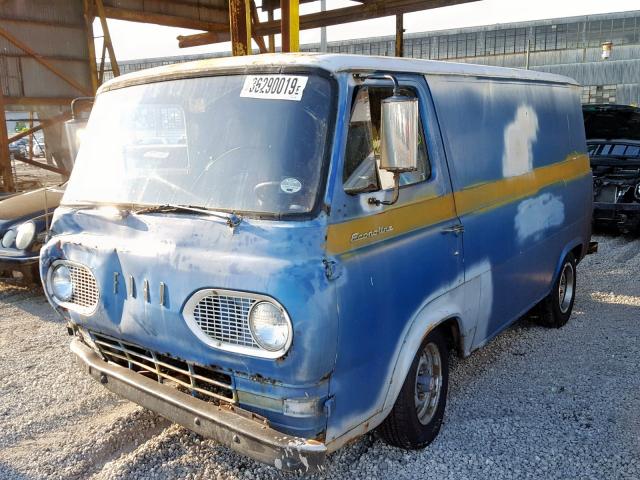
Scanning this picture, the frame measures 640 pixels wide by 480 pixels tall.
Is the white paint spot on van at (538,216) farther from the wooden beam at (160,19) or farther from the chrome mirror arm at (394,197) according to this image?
the wooden beam at (160,19)

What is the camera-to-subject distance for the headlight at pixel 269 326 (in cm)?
237

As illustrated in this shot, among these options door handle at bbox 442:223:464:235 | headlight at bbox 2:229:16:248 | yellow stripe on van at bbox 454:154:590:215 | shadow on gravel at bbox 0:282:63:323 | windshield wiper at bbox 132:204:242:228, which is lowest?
shadow on gravel at bbox 0:282:63:323

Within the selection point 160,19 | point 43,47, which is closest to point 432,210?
point 160,19

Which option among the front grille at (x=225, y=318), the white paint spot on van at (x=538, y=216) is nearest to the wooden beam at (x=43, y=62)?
the white paint spot on van at (x=538, y=216)

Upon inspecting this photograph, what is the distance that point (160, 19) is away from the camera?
11.6m

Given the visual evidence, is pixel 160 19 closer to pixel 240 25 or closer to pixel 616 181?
pixel 240 25

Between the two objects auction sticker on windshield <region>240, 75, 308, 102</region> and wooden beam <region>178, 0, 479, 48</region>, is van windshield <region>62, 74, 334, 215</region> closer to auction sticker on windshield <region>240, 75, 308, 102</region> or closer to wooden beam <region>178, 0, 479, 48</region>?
auction sticker on windshield <region>240, 75, 308, 102</region>

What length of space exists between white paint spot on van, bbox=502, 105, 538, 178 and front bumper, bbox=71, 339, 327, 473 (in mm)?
2488

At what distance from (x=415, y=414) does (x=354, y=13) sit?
29.5ft

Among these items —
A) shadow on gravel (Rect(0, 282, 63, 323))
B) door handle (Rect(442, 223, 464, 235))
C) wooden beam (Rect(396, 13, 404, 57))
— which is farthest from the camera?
wooden beam (Rect(396, 13, 404, 57))

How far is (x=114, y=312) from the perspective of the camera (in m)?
2.86

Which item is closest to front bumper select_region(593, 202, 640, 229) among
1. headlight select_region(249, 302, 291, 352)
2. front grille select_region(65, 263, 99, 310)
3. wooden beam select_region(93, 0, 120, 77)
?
headlight select_region(249, 302, 291, 352)

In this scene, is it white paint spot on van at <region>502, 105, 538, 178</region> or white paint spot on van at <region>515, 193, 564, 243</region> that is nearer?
white paint spot on van at <region>502, 105, 538, 178</region>

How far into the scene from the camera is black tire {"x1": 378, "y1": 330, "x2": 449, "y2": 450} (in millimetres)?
3076
